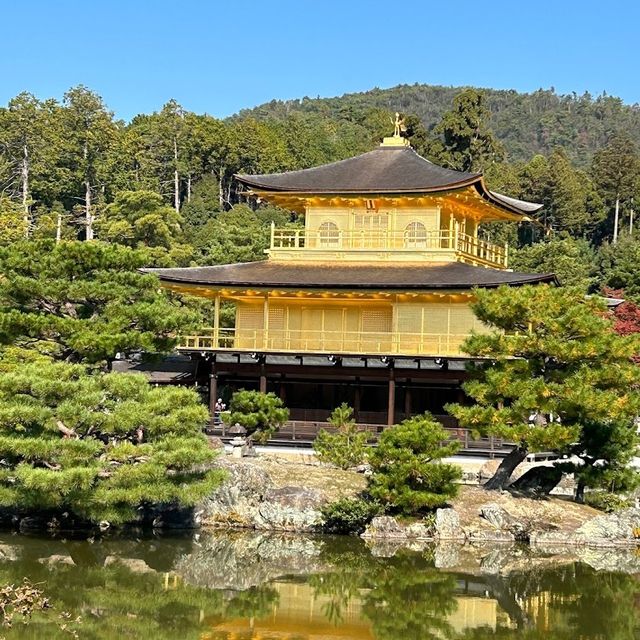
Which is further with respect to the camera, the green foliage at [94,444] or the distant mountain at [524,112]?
the distant mountain at [524,112]

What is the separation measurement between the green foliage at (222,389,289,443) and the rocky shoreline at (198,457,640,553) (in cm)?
325

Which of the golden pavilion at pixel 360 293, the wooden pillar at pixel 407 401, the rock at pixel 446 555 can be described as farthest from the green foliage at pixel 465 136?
the rock at pixel 446 555

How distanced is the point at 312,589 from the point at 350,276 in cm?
1257

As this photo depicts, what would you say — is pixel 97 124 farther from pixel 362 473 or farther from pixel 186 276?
pixel 362 473

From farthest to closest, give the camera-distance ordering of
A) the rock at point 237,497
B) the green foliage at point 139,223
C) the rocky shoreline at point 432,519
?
the green foliage at point 139,223 < the rock at point 237,497 < the rocky shoreline at point 432,519

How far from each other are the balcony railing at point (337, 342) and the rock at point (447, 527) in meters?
6.54

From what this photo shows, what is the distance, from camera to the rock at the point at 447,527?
73.6 ft

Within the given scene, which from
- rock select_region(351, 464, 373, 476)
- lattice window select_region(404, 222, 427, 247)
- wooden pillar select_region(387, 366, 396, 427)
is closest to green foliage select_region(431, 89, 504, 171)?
lattice window select_region(404, 222, 427, 247)

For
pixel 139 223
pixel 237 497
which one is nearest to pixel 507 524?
pixel 237 497

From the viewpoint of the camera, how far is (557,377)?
907 inches

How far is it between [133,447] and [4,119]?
4953cm

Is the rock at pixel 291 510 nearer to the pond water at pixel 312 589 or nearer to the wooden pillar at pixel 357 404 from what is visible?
the pond water at pixel 312 589

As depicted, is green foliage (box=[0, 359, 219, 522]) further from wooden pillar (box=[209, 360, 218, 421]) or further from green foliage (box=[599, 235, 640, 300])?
green foliage (box=[599, 235, 640, 300])

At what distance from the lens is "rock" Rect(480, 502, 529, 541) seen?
2272 cm
